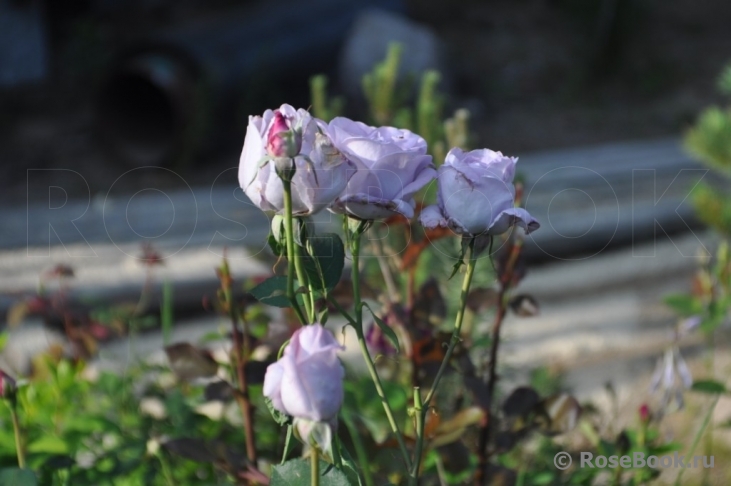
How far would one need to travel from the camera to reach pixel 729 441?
1.66 m

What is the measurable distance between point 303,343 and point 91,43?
13.3ft

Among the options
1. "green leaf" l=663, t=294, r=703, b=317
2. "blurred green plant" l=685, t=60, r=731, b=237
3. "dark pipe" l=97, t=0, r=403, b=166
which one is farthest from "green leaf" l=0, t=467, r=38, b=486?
"dark pipe" l=97, t=0, r=403, b=166

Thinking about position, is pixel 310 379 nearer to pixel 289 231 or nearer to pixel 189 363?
pixel 289 231

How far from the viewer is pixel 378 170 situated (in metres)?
0.61

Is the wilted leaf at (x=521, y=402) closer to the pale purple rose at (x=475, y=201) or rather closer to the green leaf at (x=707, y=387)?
the green leaf at (x=707, y=387)

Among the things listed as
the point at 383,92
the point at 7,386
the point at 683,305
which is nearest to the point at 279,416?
the point at 7,386

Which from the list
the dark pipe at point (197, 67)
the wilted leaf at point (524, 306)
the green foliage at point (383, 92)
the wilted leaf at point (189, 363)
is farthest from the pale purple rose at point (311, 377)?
the dark pipe at point (197, 67)

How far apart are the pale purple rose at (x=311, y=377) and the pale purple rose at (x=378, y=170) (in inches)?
4.5

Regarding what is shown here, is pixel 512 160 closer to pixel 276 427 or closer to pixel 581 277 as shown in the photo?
pixel 276 427

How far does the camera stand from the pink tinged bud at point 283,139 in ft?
1.82

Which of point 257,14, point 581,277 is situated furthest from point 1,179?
point 581,277

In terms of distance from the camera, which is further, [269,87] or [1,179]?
[269,87]

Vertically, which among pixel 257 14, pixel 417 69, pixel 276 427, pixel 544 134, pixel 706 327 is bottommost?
pixel 276 427

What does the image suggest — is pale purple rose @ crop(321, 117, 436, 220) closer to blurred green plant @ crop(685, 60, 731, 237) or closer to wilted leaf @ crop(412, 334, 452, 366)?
wilted leaf @ crop(412, 334, 452, 366)
